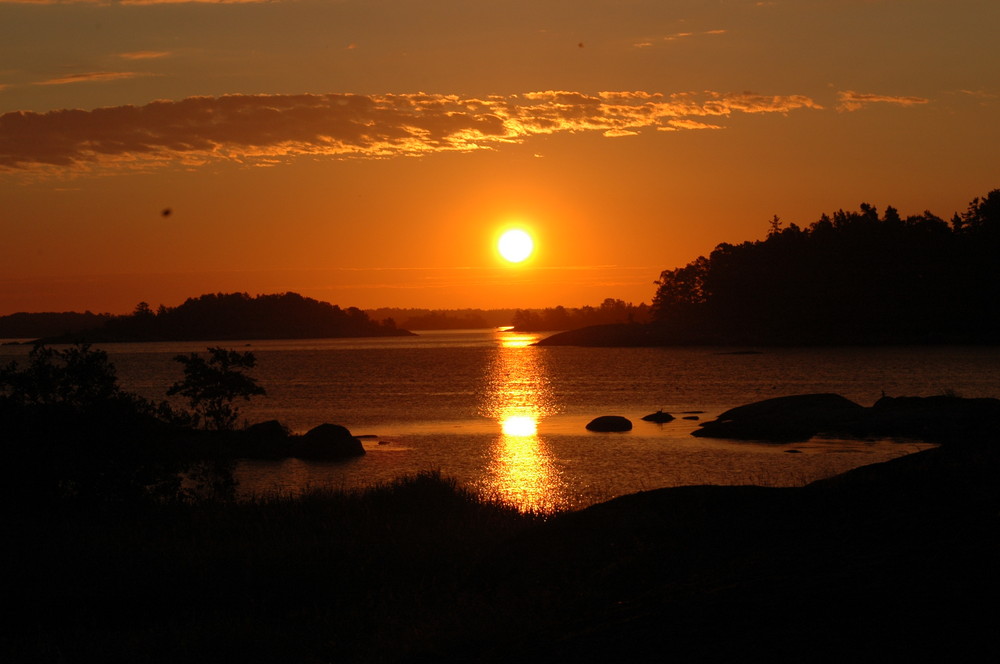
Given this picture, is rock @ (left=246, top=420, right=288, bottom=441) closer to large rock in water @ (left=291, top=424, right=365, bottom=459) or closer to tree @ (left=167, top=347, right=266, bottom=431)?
large rock in water @ (left=291, top=424, right=365, bottom=459)

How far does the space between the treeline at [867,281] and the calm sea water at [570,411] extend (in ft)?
34.2

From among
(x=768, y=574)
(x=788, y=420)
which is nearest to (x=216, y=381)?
(x=768, y=574)

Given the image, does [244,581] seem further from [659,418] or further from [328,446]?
[659,418]

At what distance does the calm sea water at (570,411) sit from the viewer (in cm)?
3862

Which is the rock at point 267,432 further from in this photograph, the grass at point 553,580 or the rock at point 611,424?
the grass at point 553,580

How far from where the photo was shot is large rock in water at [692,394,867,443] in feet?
161

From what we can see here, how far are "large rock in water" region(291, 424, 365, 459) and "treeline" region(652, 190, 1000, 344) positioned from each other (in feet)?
482

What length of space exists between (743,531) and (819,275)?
177757 millimetres

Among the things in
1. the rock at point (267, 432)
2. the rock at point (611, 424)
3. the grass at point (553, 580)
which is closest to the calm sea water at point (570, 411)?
the rock at point (611, 424)

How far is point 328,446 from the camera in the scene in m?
47.7

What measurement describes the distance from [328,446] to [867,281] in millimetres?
150837

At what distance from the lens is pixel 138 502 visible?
2172 centimetres

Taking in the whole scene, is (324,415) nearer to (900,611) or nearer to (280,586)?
(280,586)

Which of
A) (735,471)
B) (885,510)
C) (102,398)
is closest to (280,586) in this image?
(885,510)
